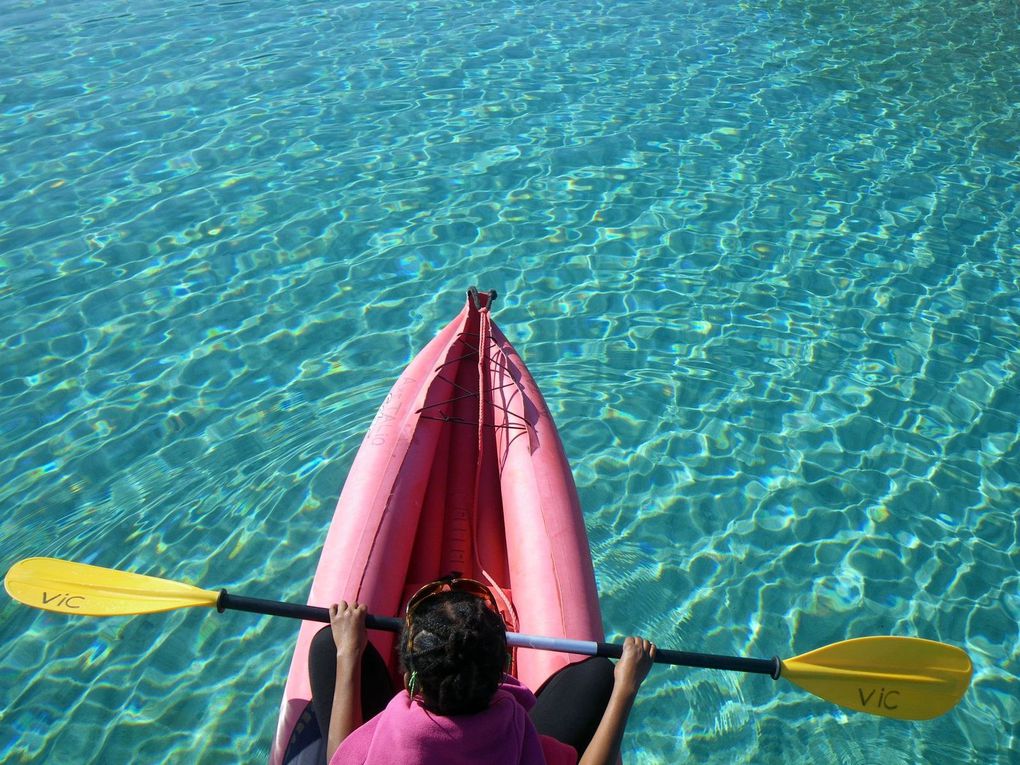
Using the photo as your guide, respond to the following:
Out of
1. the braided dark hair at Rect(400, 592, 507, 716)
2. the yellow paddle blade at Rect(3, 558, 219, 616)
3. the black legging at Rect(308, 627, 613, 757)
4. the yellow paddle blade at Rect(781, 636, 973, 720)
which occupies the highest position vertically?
the braided dark hair at Rect(400, 592, 507, 716)

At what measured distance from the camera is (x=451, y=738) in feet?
5.35

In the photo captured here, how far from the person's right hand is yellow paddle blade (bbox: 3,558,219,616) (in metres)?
1.11

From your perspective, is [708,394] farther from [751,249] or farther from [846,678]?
[846,678]

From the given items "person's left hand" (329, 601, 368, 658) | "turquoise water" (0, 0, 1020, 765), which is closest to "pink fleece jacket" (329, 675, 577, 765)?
"person's left hand" (329, 601, 368, 658)

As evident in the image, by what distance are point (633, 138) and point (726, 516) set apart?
3.28 m

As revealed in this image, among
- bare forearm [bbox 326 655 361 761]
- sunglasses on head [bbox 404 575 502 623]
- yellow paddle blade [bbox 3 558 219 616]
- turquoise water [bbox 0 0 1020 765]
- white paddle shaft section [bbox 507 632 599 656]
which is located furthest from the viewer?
turquoise water [bbox 0 0 1020 765]

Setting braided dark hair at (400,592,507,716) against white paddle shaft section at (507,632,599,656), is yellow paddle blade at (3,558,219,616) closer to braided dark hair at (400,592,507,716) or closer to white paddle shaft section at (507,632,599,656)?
white paddle shaft section at (507,632,599,656)

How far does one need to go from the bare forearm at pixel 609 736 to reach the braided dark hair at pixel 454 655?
45 cm

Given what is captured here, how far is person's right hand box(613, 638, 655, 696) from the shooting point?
6.84 ft

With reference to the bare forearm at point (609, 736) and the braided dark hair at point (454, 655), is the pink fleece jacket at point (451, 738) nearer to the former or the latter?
the braided dark hair at point (454, 655)

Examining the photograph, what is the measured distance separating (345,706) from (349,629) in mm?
198

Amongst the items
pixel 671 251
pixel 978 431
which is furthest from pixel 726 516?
pixel 671 251

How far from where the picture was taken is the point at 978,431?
149 inches

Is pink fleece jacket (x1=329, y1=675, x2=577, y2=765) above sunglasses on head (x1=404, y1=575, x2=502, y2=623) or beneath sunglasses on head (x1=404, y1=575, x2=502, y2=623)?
above
